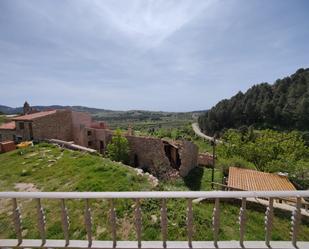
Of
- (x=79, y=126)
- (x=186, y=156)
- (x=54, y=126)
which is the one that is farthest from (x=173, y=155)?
(x=54, y=126)

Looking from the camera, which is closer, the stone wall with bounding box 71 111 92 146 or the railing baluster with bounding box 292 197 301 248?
the railing baluster with bounding box 292 197 301 248

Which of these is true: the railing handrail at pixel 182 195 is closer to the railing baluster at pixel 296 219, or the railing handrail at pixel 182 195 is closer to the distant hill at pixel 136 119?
the railing baluster at pixel 296 219

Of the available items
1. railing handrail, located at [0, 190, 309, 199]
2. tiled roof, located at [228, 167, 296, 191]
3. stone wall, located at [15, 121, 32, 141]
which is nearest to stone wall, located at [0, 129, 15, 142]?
stone wall, located at [15, 121, 32, 141]

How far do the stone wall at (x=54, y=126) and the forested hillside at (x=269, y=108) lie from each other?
37238 mm

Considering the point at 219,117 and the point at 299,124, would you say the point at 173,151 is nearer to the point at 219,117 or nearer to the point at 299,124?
the point at 299,124

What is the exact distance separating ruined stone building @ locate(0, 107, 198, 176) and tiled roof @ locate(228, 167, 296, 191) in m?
5.33

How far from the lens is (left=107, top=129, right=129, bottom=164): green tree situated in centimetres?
1641

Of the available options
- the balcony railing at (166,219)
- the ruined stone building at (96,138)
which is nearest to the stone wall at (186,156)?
the ruined stone building at (96,138)

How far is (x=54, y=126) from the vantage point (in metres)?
18.8

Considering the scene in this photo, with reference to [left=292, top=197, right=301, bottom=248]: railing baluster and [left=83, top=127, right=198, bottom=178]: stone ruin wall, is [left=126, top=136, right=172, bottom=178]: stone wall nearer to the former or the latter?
[left=83, top=127, right=198, bottom=178]: stone ruin wall

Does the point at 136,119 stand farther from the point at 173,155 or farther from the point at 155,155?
the point at 155,155

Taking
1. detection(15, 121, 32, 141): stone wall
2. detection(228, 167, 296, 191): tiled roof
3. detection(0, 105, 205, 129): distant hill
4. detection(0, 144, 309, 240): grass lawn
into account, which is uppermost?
detection(15, 121, 32, 141): stone wall

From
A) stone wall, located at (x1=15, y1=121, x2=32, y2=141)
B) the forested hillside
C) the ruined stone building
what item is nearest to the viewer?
the ruined stone building

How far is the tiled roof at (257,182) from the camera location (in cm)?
1001
